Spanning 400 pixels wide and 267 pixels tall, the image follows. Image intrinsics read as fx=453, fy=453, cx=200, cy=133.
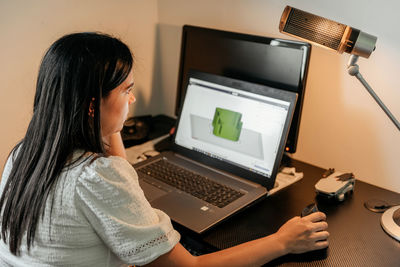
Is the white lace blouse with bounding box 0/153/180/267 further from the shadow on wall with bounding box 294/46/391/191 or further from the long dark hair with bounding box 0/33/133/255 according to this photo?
the shadow on wall with bounding box 294/46/391/191

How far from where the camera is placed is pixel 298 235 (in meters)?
1.06

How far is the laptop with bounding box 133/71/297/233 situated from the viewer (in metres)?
1.27

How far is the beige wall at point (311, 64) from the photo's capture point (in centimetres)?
135

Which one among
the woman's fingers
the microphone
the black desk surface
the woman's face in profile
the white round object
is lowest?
the black desk surface

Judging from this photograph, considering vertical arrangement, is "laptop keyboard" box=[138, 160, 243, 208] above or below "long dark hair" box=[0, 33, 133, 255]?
below

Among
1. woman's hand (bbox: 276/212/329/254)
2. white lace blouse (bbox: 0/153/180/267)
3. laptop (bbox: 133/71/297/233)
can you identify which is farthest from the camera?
laptop (bbox: 133/71/297/233)

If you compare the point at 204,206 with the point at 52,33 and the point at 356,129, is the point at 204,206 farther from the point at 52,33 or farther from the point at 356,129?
the point at 52,33

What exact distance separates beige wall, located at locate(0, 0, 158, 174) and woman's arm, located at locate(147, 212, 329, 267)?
89 cm

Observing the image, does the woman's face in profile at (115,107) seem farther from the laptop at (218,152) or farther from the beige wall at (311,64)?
the beige wall at (311,64)

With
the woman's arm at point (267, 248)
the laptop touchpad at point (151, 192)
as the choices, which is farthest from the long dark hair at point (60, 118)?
the laptop touchpad at point (151, 192)

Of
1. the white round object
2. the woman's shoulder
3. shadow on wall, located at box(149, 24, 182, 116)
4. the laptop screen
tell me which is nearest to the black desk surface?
the white round object

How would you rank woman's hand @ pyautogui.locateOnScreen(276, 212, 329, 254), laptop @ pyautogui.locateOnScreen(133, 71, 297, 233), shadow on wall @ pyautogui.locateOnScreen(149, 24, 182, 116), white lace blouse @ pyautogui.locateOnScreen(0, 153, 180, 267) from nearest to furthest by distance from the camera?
white lace blouse @ pyautogui.locateOnScreen(0, 153, 180, 267) < woman's hand @ pyautogui.locateOnScreen(276, 212, 329, 254) < laptop @ pyautogui.locateOnScreen(133, 71, 297, 233) < shadow on wall @ pyautogui.locateOnScreen(149, 24, 182, 116)

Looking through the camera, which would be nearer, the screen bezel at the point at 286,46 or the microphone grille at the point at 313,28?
the microphone grille at the point at 313,28

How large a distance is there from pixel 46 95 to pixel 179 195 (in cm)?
54
